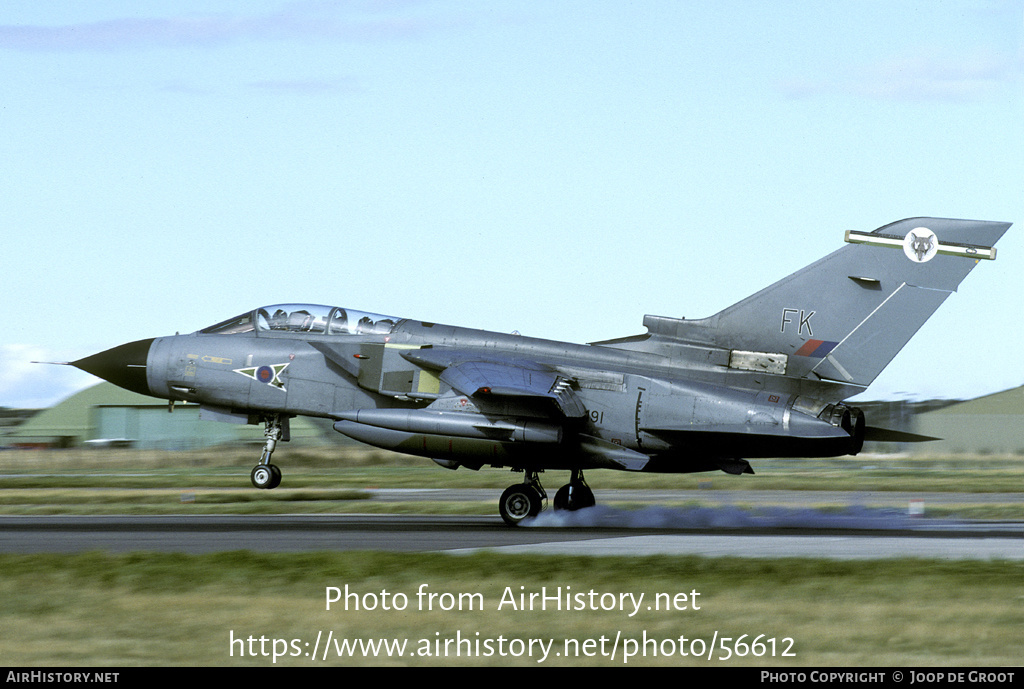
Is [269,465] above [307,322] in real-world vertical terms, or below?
below

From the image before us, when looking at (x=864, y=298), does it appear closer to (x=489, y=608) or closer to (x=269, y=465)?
(x=489, y=608)

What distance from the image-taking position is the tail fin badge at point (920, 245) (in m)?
16.7

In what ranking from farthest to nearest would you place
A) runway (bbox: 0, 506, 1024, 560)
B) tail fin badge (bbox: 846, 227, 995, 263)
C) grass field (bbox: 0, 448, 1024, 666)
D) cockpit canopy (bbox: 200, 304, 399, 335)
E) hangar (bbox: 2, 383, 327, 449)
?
hangar (bbox: 2, 383, 327, 449)
cockpit canopy (bbox: 200, 304, 399, 335)
tail fin badge (bbox: 846, 227, 995, 263)
runway (bbox: 0, 506, 1024, 560)
grass field (bbox: 0, 448, 1024, 666)

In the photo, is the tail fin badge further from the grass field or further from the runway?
the grass field

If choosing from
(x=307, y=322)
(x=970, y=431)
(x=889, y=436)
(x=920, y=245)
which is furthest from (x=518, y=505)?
(x=970, y=431)

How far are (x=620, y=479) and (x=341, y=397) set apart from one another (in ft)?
46.9

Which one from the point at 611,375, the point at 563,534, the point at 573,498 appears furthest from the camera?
the point at 573,498

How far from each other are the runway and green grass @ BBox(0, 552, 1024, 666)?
1.47m

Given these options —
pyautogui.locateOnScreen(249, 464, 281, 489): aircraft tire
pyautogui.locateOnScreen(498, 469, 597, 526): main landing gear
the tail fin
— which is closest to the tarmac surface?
pyautogui.locateOnScreen(498, 469, 597, 526): main landing gear

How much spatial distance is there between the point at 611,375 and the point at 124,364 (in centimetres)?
899

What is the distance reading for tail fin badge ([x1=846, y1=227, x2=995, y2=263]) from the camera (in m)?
16.7

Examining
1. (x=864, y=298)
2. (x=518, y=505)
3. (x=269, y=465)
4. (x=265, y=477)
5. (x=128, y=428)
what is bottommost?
(x=128, y=428)

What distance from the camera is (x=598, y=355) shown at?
18422 millimetres

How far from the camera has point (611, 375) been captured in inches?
709
